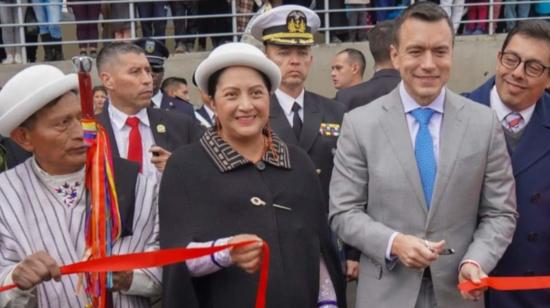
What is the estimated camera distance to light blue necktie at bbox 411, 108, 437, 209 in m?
3.38

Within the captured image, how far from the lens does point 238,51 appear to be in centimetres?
334

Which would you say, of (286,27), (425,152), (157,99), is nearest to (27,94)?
(425,152)

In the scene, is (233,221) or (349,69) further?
(349,69)

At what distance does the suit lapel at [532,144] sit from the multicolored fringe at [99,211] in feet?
5.86

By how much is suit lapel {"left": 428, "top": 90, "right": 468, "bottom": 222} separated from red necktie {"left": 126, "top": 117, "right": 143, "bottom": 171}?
202 cm

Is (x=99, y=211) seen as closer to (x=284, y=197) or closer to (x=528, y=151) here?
(x=284, y=197)

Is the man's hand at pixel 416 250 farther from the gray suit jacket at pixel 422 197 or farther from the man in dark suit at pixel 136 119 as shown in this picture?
the man in dark suit at pixel 136 119

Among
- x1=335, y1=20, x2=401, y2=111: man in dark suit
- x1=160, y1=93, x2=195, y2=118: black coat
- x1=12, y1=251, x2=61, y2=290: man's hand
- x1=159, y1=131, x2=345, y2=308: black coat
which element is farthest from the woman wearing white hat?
x1=160, y1=93, x2=195, y2=118: black coat

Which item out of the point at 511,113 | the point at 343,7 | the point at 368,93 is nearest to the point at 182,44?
the point at 343,7

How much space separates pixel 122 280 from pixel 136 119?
1.90m

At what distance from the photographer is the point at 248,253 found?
122 inches

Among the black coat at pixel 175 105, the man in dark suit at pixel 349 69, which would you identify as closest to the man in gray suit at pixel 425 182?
the black coat at pixel 175 105

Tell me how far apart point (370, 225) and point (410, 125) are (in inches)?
18.2

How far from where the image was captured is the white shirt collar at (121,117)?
500cm
